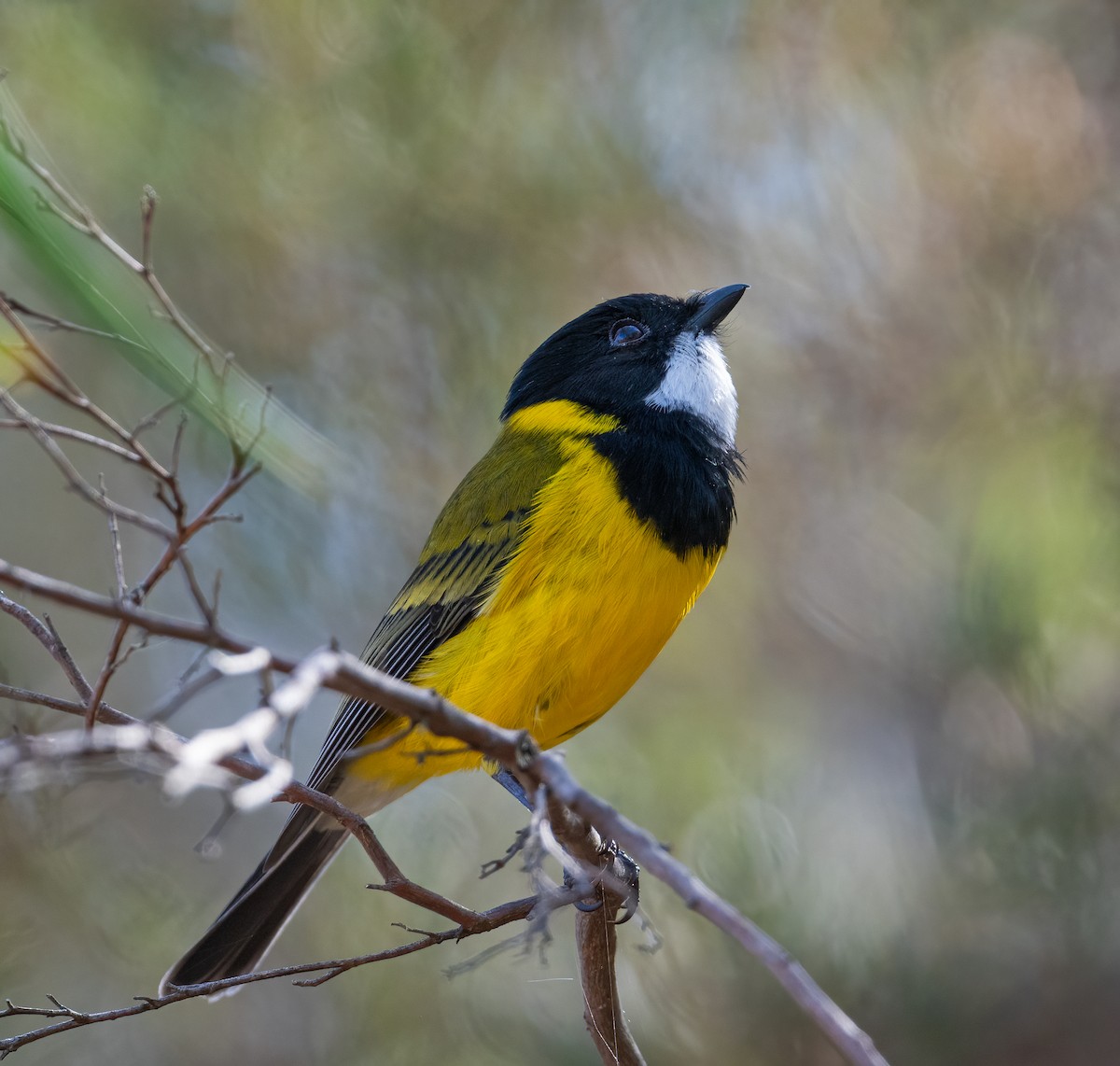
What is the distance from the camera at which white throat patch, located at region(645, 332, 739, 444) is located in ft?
13.0

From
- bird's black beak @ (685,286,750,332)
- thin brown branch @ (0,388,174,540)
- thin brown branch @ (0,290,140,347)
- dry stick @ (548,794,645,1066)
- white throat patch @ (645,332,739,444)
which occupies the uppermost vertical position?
bird's black beak @ (685,286,750,332)

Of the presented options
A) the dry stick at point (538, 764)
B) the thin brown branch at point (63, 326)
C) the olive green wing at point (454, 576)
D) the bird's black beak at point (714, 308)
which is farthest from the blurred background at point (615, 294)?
the dry stick at point (538, 764)

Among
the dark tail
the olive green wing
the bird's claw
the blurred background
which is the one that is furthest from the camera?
A: the blurred background

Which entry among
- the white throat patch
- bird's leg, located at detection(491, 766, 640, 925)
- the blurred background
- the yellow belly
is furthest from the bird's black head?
bird's leg, located at detection(491, 766, 640, 925)

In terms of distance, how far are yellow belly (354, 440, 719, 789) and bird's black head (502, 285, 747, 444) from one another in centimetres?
50

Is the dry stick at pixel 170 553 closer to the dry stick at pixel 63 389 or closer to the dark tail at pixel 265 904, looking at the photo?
the dry stick at pixel 63 389

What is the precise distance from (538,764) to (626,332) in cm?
272

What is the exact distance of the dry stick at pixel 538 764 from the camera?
1358 mm

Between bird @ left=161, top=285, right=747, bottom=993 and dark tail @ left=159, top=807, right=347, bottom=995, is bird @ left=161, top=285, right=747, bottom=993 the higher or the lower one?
the higher one

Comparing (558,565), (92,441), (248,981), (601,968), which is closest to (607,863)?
(601,968)

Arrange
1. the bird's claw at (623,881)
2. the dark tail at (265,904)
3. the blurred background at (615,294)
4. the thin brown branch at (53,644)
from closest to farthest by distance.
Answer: the thin brown branch at (53,644)
the bird's claw at (623,881)
the dark tail at (265,904)
the blurred background at (615,294)

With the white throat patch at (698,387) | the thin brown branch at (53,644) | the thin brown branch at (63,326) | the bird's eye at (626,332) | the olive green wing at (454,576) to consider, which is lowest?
the thin brown branch at (53,644)

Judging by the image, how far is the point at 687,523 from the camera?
3516 millimetres

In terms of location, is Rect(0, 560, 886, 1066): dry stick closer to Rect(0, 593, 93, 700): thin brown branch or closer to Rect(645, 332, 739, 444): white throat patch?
Rect(0, 593, 93, 700): thin brown branch
